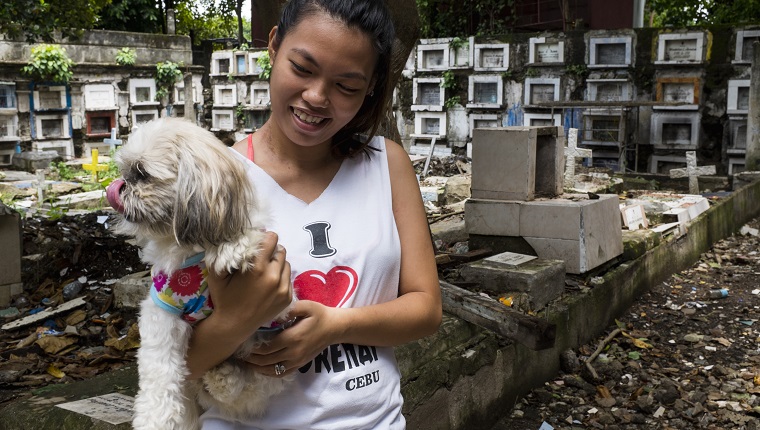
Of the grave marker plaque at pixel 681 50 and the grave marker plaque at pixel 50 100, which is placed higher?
the grave marker plaque at pixel 681 50

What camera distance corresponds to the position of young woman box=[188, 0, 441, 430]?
143 centimetres

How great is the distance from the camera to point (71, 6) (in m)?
7.27

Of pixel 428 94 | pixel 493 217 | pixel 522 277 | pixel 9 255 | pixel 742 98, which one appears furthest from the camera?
pixel 428 94

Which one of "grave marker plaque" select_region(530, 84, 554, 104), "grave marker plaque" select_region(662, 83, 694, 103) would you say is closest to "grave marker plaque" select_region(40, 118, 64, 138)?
"grave marker plaque" select_region(530, 84, 554, 104)

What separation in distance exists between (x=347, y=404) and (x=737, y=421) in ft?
11.2

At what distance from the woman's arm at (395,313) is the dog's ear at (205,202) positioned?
21 centimetres

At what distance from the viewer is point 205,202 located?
1.38 metres

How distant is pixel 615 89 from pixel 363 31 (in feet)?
44.8

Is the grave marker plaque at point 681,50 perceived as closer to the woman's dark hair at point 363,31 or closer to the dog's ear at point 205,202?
the woman's dark hair at point 363,31

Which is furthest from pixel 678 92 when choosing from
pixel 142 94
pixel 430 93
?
pixel 142 94

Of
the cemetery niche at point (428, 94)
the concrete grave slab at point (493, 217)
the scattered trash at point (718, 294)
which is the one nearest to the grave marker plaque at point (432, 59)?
the cemetery niche at point (428, 94)

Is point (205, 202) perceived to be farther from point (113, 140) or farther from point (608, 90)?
point (113, 140)

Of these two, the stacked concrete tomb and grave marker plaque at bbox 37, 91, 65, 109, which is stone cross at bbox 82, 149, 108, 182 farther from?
the stacked concrete tomb

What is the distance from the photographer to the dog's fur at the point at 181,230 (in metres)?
1.40
